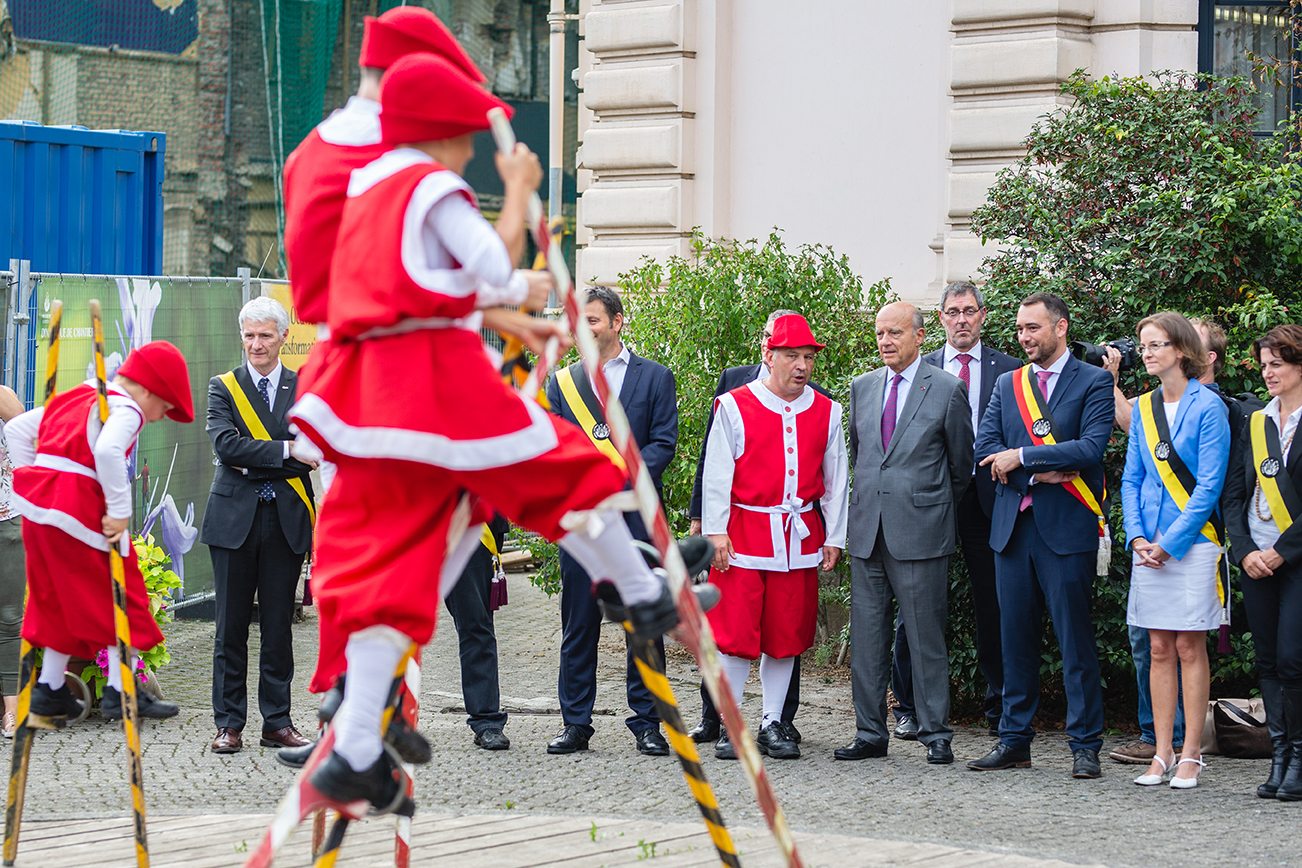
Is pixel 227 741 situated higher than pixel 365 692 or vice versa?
pixel 365 692

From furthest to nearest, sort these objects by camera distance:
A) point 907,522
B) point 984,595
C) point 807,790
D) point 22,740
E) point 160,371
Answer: point 984,595 → point 907,522 → point 807,790 → point 160,371 → point 22,740

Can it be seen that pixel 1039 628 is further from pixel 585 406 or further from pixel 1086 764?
pixel 585 406

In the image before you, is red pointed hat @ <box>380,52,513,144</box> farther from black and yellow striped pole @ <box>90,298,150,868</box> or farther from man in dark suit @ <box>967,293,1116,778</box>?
man in dark suit @ <box>967,293,1116,778</box>

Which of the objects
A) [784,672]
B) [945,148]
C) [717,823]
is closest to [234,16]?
[945,148]

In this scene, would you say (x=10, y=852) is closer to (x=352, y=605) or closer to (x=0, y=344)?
(x=352, y=605)

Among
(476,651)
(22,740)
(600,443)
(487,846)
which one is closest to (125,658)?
(22,740)

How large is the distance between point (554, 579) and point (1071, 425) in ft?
13.7

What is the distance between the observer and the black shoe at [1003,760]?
673 centimetres

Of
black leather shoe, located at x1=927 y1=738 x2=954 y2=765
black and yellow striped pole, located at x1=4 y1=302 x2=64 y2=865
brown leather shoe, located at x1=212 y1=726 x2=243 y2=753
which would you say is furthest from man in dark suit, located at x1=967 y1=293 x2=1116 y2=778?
black and yellow striped pole, located at x1=4 y1=302 x2=64 y2=865

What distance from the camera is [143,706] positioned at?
7531 mm

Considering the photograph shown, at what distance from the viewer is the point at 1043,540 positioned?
22.1ft

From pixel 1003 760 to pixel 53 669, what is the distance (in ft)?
14.0

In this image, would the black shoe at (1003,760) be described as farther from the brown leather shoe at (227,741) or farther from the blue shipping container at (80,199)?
the blue shipping container at (80,199)

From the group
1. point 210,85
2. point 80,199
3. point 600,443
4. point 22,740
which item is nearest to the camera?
point 22,740
